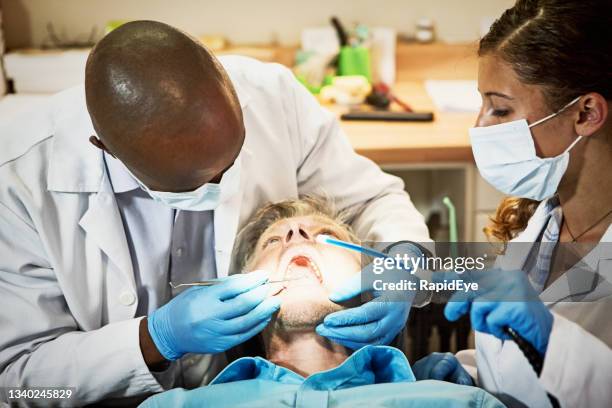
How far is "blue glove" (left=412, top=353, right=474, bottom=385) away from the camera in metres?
1.60

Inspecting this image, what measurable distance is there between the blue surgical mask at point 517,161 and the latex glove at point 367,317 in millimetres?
261

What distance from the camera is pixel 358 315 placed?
1581mm

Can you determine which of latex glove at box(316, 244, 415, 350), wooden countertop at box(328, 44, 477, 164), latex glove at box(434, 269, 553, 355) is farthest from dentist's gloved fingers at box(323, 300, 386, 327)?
wooden countertop at box(328, 44, 477, 164)

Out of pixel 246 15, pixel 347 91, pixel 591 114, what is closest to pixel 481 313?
pixel 591 114

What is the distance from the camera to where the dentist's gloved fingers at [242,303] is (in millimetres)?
1521

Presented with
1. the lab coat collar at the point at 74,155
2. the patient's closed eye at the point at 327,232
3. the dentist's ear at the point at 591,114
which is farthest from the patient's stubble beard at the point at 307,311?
the dentist's ear at the point at 591,114

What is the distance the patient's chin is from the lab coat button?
1.16 feet

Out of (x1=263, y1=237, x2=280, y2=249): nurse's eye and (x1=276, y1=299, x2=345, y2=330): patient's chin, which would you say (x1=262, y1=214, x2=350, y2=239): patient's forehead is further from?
(x1=276, y1=299, x2=345, y2=330): patient's chin

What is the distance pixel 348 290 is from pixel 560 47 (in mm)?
696

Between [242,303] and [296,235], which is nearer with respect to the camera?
[242,303]

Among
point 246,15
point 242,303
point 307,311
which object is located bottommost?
point 307,311

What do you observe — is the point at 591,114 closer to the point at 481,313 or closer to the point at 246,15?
the point at 481,313

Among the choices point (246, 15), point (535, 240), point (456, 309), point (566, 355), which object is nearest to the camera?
point (566, 355)

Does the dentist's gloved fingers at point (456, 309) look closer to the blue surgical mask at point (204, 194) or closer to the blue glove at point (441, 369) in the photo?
the blue glove at point (441, 369)
